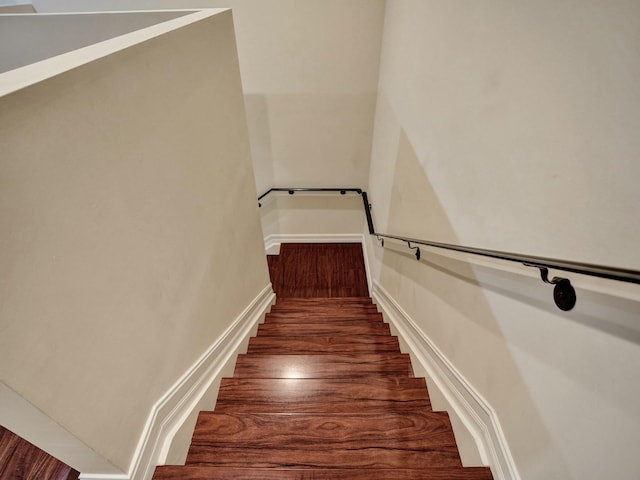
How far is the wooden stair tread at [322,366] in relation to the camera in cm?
189

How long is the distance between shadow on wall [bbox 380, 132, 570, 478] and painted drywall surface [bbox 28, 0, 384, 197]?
129 centimetres

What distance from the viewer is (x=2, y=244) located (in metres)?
0.61

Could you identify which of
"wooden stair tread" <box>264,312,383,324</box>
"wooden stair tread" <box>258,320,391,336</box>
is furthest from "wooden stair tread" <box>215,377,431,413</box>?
"wooden stair tread" <box>264,312,383,324</box>

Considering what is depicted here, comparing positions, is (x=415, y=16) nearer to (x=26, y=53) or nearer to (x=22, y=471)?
(x=26, y=53)

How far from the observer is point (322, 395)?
166 cm

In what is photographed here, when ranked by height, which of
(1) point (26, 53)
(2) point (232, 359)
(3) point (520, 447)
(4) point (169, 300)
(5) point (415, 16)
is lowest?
(2) point (232, 359)

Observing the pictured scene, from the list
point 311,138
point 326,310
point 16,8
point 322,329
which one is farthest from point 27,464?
point 16,8

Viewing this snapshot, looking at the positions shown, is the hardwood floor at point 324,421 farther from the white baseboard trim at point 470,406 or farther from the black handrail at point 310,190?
the black handrail at point 310,190

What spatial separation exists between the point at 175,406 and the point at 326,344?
1.19 meters

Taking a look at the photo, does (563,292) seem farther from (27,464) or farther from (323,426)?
(27,464)

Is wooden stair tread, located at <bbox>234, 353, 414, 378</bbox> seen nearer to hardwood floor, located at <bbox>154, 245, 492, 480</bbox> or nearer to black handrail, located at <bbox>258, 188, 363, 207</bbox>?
hardwood floor, located at <bbox>154, 245, 492, 480</bbox>

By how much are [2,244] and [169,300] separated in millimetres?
677

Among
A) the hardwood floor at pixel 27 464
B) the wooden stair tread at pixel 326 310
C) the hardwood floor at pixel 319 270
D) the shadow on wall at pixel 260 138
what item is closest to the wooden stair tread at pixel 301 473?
the hardwood floor at pixel 27 464

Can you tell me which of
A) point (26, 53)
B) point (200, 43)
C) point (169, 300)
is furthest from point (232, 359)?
point (26, 53)
